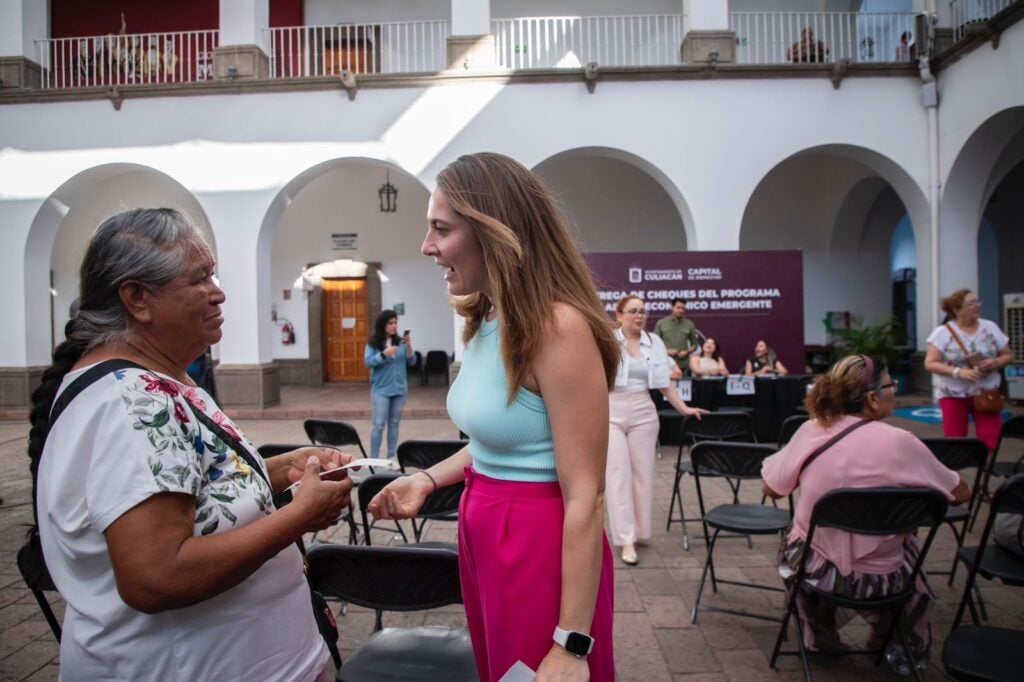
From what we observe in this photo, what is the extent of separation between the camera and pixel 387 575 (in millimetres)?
2150

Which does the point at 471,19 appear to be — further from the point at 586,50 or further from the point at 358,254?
the point at 358,254

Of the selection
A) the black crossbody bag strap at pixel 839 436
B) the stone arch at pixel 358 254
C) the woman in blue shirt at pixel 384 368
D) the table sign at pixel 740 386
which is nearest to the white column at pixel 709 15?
the table sign at pixel 740 386

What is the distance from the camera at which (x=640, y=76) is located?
1070cm

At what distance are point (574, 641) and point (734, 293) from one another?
9232 mm

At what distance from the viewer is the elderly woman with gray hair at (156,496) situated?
1.11m

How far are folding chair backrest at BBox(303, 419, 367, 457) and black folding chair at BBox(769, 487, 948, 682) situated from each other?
3.31 meters

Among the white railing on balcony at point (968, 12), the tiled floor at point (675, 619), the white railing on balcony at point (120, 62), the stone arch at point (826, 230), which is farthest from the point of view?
the stone arch at point (826, 230)

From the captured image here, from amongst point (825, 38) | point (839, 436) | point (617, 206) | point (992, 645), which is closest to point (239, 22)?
point (617, 206)

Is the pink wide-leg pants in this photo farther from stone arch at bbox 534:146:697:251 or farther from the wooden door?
the wooden door

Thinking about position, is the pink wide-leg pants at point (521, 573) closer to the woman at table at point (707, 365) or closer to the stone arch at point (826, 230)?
the woman at table at point (707, 365)

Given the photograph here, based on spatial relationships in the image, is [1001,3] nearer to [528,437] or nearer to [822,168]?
[822,168]

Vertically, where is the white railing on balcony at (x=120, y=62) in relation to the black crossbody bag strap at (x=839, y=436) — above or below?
above

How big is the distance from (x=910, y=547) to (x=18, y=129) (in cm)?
1407

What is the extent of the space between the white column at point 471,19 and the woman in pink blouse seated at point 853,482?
383 inches
